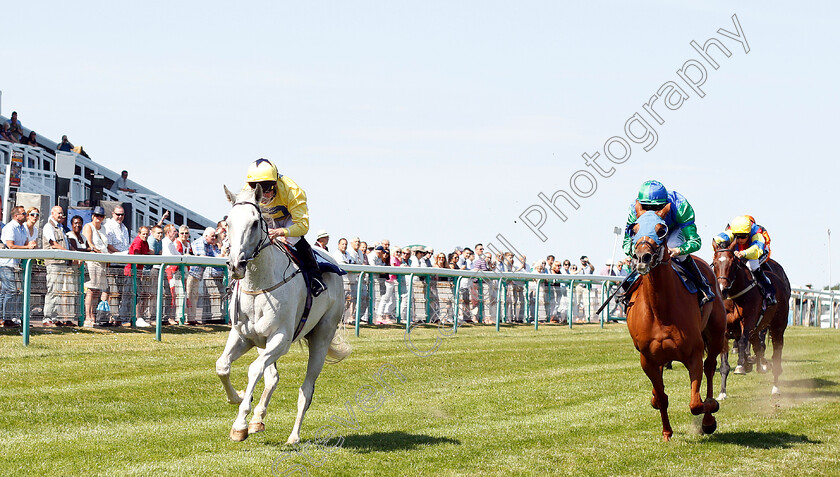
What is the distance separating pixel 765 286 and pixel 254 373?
7.57 m

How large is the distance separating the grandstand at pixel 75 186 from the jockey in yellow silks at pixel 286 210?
1015 cm

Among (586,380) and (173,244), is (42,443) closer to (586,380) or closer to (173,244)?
(586,380)

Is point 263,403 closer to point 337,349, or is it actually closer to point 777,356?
point 337,349

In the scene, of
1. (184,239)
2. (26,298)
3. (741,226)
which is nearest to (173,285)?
(184,239)

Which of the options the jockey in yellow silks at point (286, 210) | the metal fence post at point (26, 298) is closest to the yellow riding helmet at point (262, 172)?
the jockey in yellow silks at point (286, 210)

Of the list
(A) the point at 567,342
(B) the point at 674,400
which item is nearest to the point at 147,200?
(A) the point at 567,342

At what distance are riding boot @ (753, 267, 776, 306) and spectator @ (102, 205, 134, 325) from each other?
27.1 ft

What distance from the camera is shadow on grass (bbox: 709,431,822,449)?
754 centimetres

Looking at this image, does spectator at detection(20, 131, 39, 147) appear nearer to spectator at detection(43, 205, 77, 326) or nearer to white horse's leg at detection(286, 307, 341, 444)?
spectator at detection(43, 205, 77, 326)

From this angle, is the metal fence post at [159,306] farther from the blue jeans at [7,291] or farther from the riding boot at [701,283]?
the riding boot at [701,283]

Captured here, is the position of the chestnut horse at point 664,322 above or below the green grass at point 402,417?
above

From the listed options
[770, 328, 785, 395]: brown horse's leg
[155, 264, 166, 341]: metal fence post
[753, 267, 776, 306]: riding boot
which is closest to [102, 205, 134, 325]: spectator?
[155, 264, 166, 341]: metal fence post

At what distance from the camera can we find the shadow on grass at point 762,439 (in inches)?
297

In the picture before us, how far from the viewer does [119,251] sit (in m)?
14.2
